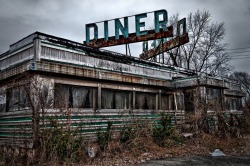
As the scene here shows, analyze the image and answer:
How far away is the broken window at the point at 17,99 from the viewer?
8.23 metres

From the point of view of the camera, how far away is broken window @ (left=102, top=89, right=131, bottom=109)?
9992mm

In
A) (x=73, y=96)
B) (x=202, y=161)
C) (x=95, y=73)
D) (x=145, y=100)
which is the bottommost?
(x=202, y=161)

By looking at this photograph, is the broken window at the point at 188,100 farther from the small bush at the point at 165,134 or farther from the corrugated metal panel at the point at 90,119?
the small bush at the point at 165,134

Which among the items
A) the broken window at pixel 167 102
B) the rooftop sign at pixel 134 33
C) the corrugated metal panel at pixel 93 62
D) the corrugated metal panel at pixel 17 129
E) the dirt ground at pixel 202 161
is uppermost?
the rooftop sign at pixel 134 33

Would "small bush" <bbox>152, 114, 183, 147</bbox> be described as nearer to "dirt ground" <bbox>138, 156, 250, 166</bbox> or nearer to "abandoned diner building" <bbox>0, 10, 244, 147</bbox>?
"abandoned diner building" <bbox>0, 10, 244, 147</bbox>

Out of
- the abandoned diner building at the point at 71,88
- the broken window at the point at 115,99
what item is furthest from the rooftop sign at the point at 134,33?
the broken window at the point at 115,99

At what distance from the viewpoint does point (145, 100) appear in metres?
11.9

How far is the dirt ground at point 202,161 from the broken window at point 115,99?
349cm

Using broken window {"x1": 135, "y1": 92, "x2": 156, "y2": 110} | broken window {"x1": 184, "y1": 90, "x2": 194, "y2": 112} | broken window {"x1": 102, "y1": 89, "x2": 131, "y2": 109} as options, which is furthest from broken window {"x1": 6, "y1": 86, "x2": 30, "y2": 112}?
broken window {"x1": 184, "y1": 90, "x2": 194, "y2": 112}

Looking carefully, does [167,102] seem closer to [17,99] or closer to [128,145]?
[128,145]

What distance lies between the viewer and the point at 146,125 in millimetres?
9305

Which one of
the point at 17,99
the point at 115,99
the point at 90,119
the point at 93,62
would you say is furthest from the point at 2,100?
the point at 115,99

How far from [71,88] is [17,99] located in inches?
77.8

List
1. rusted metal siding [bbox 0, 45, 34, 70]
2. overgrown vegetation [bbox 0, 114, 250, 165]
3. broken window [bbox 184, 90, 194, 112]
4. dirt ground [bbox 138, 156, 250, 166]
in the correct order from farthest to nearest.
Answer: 1. broken window [bbox 184, 90, 194, 112]
2. rusted metal siding [bbox 0, 45, 34, 70]
3. dirt ground [bbox 138, 156, 250, 166]
4. overgrown vegetation [bbox 0, 114, 250, 165]
